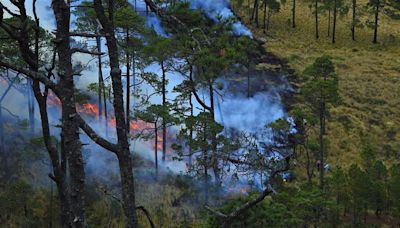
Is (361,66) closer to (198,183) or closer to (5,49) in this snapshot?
(198,183)

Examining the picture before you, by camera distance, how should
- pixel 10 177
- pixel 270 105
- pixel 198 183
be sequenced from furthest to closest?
pixel 270 105 → pixel 198 183 → pixel 10 177

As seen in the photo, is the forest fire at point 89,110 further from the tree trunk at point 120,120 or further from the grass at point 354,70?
the tree trunk at point 120,120

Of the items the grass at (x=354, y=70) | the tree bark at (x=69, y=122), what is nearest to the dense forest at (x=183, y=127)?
the tree bark at (x=69, y=122)

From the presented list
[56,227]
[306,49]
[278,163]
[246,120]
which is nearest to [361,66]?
[306,49]

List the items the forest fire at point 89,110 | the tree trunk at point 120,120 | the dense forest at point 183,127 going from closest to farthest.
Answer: the tree trunk at point 120,120 < the dense forest at point 183,127 < the forest fire at point 89,110

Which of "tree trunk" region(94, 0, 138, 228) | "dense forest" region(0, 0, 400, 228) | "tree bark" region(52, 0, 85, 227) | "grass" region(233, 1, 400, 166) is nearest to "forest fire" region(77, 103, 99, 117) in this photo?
"dense forest" region(0, 0, 400, 228)

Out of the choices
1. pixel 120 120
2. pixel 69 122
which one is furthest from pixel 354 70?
pixel 69 122

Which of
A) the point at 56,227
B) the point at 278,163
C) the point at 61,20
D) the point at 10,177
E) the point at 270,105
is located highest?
the point at 61,20

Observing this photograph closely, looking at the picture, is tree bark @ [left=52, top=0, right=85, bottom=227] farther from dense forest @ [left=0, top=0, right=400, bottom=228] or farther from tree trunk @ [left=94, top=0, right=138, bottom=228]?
tree trunk @ [left=94, top=0, right=138, bottom=228]
